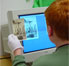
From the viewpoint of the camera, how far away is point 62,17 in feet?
2.18

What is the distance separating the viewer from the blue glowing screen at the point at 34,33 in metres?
1.11

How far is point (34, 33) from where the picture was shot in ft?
3.70

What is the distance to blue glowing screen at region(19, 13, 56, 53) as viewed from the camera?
1.11 metres

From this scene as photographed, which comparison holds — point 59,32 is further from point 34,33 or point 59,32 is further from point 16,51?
point 34,33

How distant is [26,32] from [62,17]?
459mm

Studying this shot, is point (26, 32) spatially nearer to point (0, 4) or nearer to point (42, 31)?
point (42, 31)

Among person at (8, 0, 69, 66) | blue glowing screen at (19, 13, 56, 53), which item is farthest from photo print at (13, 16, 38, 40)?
person at (8, 0, 69, 66)

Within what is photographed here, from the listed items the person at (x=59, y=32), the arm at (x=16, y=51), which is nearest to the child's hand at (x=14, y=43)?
the arm at (x=16, y=51)

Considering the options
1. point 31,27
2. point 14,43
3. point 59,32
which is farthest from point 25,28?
point 59,32

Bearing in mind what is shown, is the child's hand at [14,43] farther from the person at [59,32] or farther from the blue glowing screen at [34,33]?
the person at [59,32]

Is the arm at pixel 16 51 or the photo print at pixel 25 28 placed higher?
the photo print at pixel 25 28

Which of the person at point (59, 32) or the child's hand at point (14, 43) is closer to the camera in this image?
the person at point (59, 32)

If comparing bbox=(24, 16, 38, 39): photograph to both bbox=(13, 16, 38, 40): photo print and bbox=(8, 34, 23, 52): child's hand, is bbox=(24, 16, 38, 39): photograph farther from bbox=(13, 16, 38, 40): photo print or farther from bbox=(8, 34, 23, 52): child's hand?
bbox=(8, 34, 23, 52): child's hand

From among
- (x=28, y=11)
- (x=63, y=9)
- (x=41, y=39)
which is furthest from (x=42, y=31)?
(x=63, y=9)
